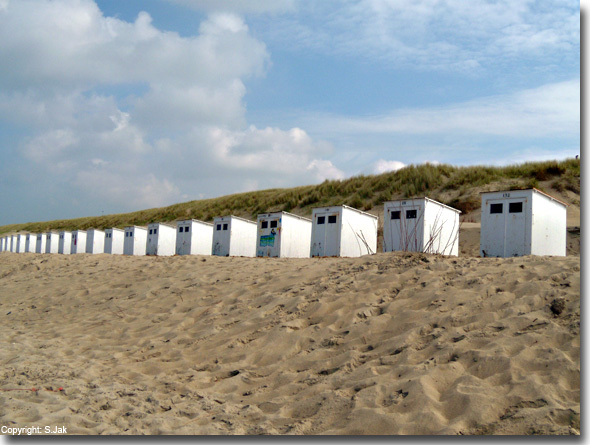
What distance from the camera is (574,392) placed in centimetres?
378

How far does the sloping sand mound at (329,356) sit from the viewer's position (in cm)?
396

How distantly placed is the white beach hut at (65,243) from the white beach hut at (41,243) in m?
2.75

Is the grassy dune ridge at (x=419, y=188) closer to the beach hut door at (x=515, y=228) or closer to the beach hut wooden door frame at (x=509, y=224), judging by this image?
the beach hut wooden door frame at (x=509, y=224)

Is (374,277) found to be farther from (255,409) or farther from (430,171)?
(430,171)

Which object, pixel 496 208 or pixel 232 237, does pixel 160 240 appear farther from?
pixel 496 208

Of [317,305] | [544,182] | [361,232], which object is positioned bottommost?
[317,305]

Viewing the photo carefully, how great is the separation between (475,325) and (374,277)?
2323 millimetres

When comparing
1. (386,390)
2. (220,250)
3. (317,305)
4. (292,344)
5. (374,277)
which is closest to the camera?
(386,390)

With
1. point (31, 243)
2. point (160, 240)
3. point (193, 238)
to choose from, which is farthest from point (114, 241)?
point (31, 243)

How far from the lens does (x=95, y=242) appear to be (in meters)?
29.8

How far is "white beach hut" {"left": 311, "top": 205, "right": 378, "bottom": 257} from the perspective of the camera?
1623 centimetres

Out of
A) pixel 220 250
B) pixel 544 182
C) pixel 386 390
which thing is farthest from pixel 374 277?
pixel 544 182

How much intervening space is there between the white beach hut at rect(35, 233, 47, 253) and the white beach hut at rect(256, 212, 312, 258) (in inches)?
959

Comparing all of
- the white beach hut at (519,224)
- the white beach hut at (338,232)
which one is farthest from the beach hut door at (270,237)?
the white beach hut at (519,224)
